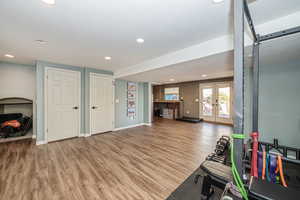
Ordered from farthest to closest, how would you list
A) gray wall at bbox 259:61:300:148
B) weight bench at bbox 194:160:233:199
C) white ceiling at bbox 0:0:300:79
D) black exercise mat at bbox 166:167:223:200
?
gray wall at bbox 259:61:300:148
black exercise mat at bbox 166:167:223:200
white ceiling at bbox 0:0:300:79
weight bench at bbox 194:160:233:199

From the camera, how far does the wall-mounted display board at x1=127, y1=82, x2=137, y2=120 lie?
559cm

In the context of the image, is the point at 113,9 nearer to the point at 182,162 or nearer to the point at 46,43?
the point at 46,43

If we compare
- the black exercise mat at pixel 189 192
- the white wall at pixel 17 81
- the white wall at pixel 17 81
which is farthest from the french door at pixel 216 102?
the white wall at pixel 17 81

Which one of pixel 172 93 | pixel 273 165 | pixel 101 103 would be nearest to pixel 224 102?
pixel 172 93

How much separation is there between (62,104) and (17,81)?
1.85 meters

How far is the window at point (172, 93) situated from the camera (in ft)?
27.6

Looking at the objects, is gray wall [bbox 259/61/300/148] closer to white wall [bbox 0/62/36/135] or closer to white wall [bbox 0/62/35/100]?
white wall [bbox 0/62/36/135]

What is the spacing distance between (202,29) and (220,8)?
17.6 inches

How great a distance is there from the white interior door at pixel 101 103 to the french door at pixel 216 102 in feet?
16.8

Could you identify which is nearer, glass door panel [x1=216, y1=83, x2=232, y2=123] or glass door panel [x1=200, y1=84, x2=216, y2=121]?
glass door panel [x1=216, y1=83, x2=232, y2=123]

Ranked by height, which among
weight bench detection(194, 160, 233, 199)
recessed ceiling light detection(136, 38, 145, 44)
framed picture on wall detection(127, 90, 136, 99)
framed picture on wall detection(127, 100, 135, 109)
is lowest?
weight bench detection(194, 160, 233, 199)

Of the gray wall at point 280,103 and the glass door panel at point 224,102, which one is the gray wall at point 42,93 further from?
the glass door panel at point 224,102

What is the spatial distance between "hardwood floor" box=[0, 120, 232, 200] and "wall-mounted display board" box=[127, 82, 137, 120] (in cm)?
220

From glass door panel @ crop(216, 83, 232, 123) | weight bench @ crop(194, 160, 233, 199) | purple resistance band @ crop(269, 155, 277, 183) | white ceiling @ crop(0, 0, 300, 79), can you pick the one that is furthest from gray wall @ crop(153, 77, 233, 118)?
weight bench @ crop(194, 160, 233, 199)
